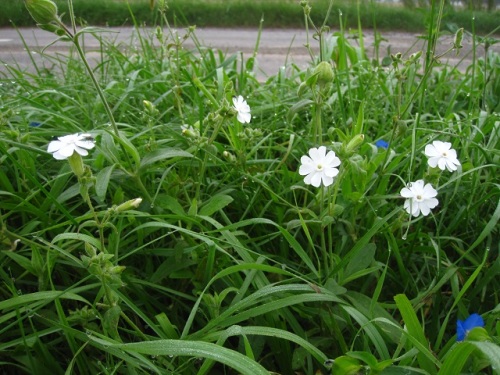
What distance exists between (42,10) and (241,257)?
58 centimetres

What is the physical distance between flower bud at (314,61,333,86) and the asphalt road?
2605mm

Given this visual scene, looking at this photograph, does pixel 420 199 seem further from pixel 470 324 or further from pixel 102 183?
pixel 102 183

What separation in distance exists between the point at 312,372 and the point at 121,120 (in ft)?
3.34

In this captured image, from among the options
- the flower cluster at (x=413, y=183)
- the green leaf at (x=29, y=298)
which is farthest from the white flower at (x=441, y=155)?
the green leaf at (x=29, y=298)

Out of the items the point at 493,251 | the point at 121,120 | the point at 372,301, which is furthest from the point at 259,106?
the point at 372,301

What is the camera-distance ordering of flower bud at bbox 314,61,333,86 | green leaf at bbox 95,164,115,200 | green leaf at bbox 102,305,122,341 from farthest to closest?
flower bud at bbox 314,61,333,86 < green leaf at bbox 95,164,115,200 < green leaf at bbox 102,305,122,341

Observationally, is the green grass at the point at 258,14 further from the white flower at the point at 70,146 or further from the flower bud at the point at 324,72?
the white flower at the point at 70,146

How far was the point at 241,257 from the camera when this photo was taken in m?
1.08

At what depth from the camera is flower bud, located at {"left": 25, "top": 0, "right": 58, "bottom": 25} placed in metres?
0.89

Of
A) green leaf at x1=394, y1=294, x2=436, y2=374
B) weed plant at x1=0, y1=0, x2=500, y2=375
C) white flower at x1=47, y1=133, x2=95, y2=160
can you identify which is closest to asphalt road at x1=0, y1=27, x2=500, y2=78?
weed plant at x1=0, y1=0, x2=500, y2=375

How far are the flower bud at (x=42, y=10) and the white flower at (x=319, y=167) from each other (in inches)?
19.6

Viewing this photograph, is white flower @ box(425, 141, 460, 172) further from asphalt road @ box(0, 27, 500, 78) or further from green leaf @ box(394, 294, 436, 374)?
asphalt road @ box(0, 27, 500, 78)

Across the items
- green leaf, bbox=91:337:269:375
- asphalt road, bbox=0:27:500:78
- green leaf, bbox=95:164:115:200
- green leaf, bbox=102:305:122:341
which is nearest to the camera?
green leaf, bbox=91:337:269:375

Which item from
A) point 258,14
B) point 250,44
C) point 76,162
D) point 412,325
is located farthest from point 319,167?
point 258,14
